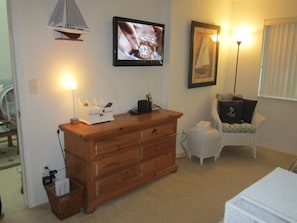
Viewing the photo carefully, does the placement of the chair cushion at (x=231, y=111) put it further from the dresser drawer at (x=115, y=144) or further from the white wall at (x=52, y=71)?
the dresser drawer at (x=115, y=144)

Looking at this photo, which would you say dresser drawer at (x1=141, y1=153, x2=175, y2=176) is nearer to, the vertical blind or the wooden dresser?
the wooden dresser

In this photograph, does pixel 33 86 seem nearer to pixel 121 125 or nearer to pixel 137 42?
pixel 121 125

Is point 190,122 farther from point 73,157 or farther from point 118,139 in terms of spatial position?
point 73,157

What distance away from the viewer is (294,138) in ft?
13.1

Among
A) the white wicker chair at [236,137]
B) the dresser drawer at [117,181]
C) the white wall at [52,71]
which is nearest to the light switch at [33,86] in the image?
the white wall at [52,71]

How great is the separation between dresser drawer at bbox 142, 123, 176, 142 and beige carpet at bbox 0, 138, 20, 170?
1.93m

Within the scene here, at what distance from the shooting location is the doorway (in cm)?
269

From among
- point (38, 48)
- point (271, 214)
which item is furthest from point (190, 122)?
point (271, 214)

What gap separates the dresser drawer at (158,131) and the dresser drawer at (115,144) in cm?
12

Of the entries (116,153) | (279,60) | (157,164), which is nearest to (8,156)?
(116,153)

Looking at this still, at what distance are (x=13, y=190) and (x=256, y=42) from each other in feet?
13.4

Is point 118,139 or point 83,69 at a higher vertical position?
point 83,69

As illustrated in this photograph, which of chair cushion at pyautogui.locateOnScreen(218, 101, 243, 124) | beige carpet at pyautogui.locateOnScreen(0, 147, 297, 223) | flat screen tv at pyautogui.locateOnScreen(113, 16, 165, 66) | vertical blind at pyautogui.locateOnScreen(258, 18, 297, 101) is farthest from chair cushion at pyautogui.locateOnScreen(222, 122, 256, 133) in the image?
flat screen tv at pyautogui.locateOnScreen(113, 16, 165, 66)

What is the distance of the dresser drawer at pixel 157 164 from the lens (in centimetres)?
290
